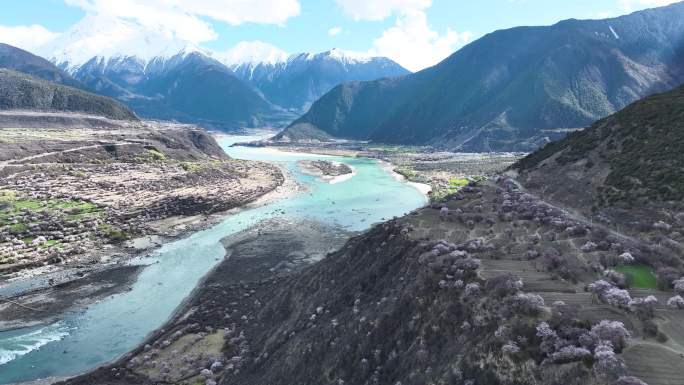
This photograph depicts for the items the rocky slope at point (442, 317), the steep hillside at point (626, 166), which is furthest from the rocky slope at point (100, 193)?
the steep hillside at point (626, 166)

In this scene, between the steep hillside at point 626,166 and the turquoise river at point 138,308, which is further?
the turquoise river at point 138,308

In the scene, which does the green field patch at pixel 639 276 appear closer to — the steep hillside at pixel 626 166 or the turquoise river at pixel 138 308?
the steep hillside at pixel 626 166

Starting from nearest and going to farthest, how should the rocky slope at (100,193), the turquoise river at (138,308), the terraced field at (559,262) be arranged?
the terraced field at (559,262) < the turquoise river at (138,308) < the rocky slope at (100,193)

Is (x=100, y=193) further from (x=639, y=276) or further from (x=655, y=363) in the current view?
(x=655, y=363)

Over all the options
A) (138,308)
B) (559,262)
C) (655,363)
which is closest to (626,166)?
(559,262)

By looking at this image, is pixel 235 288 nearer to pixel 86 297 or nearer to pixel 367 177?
pixel 86 297

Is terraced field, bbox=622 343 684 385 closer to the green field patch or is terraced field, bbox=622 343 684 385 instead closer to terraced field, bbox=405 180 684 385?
terraced field, bbox=405 180 684 385

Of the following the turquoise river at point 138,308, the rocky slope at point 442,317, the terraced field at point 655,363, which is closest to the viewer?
the terraced field at point 655,363

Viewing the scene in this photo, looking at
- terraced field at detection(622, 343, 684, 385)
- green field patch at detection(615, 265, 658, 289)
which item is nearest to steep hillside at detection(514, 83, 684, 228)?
green field patch at detection(615, 265, 658, 289)
